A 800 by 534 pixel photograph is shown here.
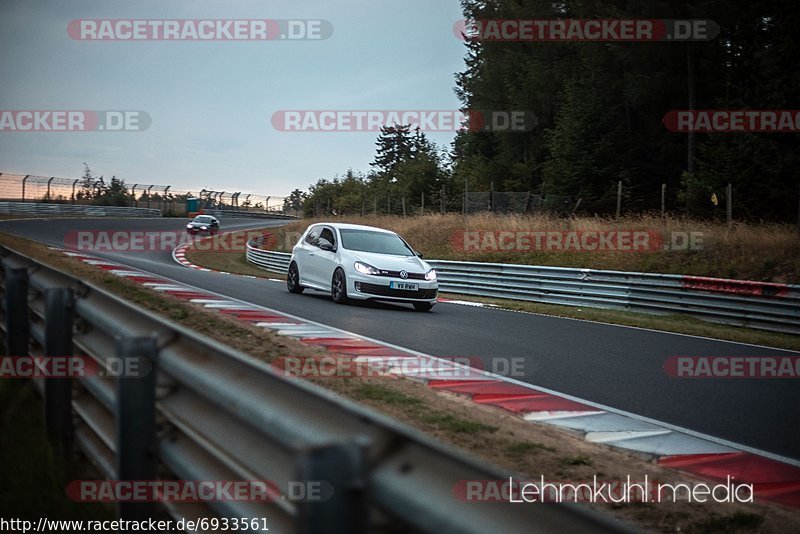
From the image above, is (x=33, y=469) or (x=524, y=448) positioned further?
(x=524, y=448)

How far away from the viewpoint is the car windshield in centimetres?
1548

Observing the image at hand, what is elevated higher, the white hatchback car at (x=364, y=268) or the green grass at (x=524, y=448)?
the white hatchback car at (x=364, y=268)

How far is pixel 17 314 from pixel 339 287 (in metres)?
9.41

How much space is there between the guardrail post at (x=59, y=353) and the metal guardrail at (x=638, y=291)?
13015 millimetres

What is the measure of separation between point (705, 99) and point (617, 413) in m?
37.8

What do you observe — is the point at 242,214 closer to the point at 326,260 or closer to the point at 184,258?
the point at 184,258

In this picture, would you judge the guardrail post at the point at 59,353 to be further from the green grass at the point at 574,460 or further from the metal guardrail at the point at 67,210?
the metal guardrail at the point at 67,210

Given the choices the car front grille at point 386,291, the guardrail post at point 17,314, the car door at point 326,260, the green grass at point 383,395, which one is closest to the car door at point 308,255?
the car door at point 326,260

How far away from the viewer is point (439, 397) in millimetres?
7145

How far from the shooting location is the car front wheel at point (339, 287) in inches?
588

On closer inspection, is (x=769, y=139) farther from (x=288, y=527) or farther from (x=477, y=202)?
(x=288, y=527)

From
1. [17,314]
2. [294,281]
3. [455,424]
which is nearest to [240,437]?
[455,424]

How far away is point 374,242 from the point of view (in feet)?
51.6

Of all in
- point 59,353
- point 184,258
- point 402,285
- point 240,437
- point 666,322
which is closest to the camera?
point 240,437
